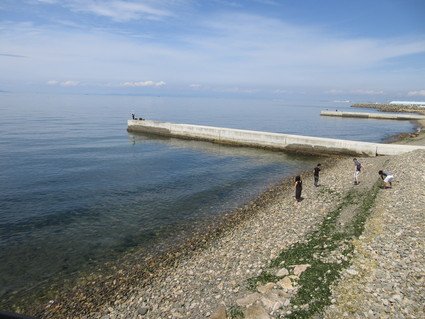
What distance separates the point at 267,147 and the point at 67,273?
111 ft

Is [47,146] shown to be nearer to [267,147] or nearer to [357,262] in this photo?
[267,147]

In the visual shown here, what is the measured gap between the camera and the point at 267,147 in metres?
41.1

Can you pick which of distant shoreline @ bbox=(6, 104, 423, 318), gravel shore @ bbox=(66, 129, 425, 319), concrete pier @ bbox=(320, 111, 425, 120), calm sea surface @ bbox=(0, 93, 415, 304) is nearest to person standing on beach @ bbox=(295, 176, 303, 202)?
gravel shore @ bbox=(66, 129, 425, 319)

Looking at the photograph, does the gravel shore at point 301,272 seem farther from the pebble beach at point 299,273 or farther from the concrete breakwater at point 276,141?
the concrete breakwater at point 276,141

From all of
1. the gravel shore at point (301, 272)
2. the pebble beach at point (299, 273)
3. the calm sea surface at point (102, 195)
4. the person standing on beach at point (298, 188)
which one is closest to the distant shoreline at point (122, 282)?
the pebble beach at point (299, 273)

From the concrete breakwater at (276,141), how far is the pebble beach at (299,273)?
65.1ft

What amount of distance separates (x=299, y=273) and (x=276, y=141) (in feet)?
107

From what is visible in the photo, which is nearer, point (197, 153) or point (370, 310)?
point (370, 310)

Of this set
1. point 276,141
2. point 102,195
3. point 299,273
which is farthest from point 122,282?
point 276,141

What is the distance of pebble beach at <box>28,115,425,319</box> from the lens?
7.69 meters

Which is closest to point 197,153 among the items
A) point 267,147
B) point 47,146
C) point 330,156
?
point 267,147

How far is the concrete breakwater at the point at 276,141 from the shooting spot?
110 ft

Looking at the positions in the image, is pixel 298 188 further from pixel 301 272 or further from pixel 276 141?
pixel 276 141

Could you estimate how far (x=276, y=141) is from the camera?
40406 mm
